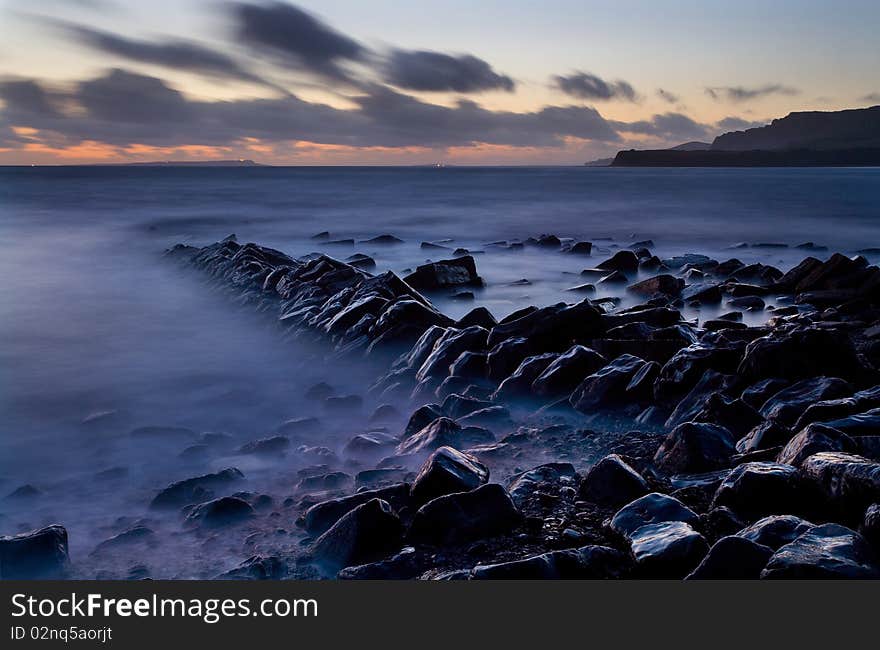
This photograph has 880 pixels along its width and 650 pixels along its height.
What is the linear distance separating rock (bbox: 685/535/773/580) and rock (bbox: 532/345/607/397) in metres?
3.14

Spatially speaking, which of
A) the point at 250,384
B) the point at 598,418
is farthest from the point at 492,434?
the point at 250,384

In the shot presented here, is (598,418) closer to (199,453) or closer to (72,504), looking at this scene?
(199,453)

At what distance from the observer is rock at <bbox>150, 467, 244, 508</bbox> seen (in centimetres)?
471

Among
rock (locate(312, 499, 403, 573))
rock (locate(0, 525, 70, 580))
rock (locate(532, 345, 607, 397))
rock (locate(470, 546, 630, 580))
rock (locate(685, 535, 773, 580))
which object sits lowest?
rock (locate(0, 525, 70, 580))

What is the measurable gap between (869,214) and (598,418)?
3335 cm

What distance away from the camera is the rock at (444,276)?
1334 centimetres

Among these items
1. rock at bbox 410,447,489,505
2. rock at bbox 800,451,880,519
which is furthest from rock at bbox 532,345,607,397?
rock at bbox 800,451,880,519

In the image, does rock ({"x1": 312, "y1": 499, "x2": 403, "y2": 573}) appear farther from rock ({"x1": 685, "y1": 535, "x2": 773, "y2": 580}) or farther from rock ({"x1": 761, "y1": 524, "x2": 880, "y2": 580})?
rock ({"x1": 761, "y1": 524, "x2": 880, "y2": 580})

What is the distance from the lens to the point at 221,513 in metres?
4.37

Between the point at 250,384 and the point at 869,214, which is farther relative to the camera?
the point at 869,214

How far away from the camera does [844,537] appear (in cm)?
307

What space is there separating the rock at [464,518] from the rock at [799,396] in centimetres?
222

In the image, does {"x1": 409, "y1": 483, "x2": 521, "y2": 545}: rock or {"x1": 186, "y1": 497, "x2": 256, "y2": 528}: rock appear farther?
{"x1": 186, "y1": 497, "x2": 256, "y2": 528}: rock

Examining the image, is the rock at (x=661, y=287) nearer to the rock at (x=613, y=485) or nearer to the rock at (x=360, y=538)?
the rock at (x=613, y=485)
